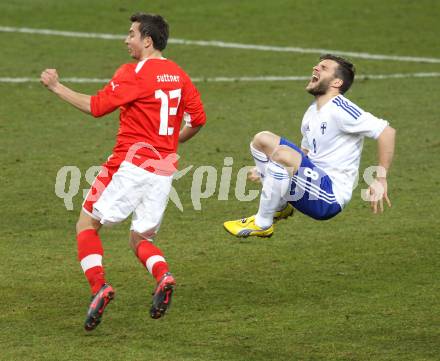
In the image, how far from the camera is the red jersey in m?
9.54

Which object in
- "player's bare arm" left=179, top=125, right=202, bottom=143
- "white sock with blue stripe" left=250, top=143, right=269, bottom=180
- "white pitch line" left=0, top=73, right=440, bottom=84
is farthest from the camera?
"white pitch line" left=0, top=73, right=440, bottom=84

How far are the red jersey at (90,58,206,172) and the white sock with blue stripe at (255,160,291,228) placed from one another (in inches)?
43.9

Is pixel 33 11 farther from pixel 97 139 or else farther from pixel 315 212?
pixel 315 212

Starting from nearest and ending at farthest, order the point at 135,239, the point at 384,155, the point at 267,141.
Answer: the point at 135,239 → the point at 384,155 → the point at 267,141

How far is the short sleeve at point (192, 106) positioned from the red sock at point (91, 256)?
4.12 ft

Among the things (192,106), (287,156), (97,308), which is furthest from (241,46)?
(97,308)

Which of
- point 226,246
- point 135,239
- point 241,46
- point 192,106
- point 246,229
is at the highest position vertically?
point 192,106

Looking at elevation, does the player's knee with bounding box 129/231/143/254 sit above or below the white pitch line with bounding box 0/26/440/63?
above

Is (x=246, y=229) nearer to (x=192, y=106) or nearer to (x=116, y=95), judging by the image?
(x=192, y=106)

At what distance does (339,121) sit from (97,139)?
7130 millimetres

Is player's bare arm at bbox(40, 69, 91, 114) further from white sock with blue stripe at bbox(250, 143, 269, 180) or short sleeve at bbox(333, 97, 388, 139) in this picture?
short sleeve at bbox(333, 97, 388, 139)

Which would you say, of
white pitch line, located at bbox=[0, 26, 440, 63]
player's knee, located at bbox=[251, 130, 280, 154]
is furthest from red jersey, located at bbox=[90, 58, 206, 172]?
white pitch line, located at bbox=[0, 26, 440, 63]

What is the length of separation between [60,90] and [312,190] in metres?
2.52

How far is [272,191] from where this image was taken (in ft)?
34.9
